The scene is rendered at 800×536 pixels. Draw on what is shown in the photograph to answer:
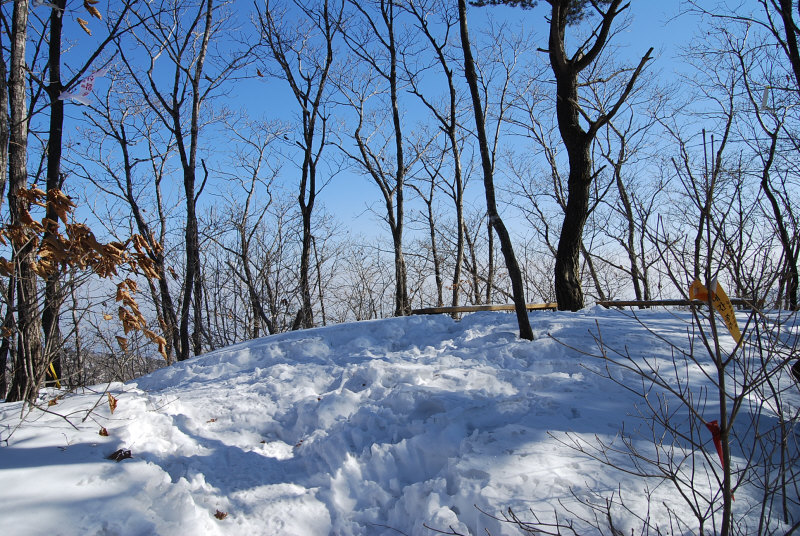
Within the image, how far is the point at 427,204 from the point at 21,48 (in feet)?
53.2

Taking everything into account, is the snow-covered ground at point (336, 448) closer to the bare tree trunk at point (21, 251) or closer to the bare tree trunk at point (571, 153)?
the bare tree trunk at point (21, 251)

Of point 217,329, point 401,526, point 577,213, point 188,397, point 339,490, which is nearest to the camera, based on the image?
point 401,526

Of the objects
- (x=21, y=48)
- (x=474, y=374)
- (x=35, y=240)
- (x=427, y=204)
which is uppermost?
(x=427, y=204)

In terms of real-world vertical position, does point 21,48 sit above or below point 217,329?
above

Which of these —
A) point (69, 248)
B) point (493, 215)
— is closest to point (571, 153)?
point (493, 215)

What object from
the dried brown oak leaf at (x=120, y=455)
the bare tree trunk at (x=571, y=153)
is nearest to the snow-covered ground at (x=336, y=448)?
the dried brown oak leaf at (x=120, y=455)

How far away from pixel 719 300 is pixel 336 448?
268 cm

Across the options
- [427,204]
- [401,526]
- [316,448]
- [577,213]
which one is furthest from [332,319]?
[401,526]

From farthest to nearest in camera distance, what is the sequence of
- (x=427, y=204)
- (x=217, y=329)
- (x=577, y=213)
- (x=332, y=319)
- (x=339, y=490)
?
(x=427, y=204) → (x=332, y=319) → (x=217, y=329) → (x=577, y=213) → (x=339, y=490)

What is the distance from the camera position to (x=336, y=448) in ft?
11.0

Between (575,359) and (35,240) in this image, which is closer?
(35,240)

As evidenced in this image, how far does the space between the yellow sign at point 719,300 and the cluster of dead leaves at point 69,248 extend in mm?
3214

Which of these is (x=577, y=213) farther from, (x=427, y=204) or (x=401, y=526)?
(x=427, y=204)

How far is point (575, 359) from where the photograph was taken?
446cm
